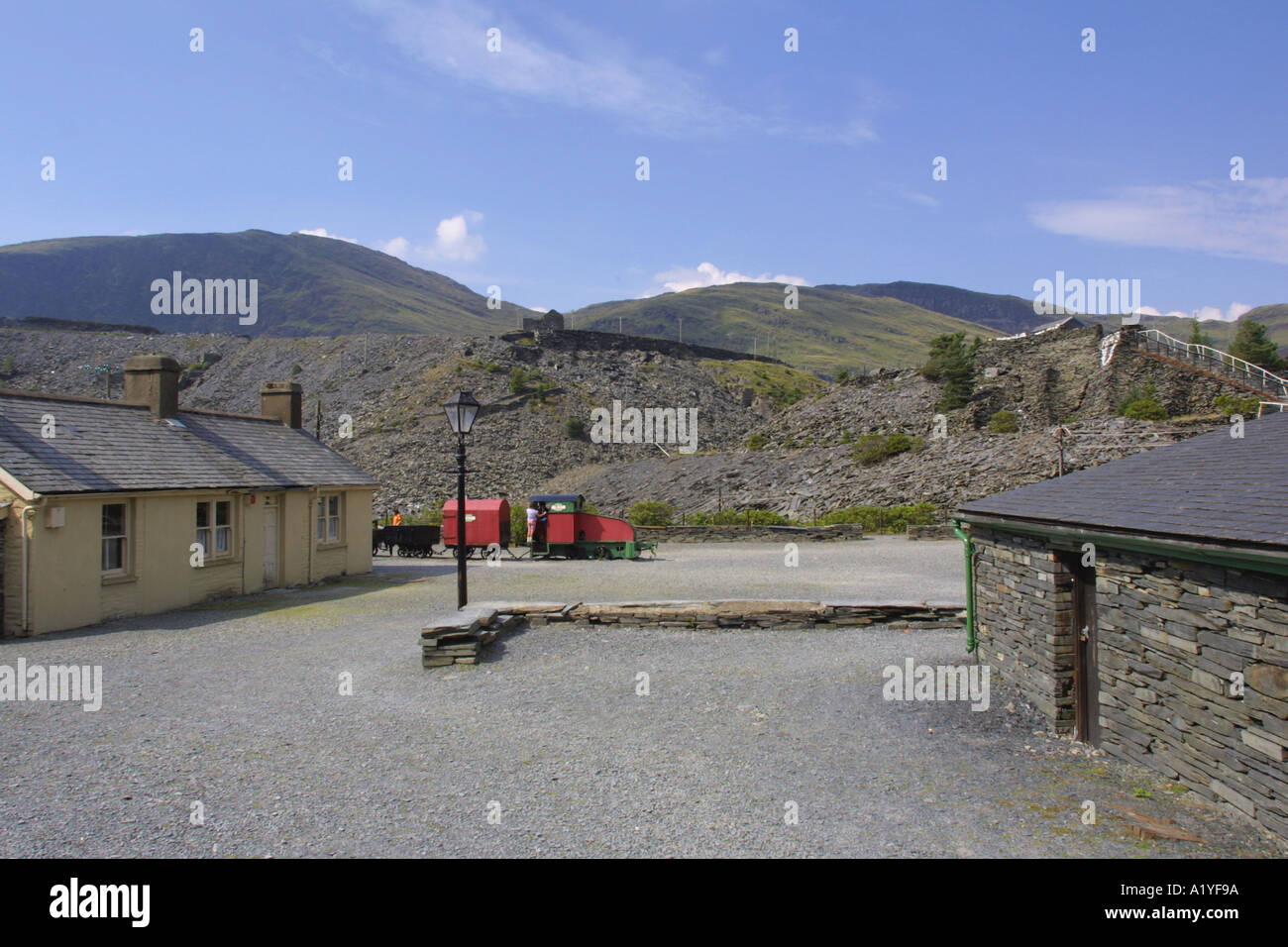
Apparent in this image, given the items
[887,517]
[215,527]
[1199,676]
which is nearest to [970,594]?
[1199,676]

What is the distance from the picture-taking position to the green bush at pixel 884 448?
41.1 meters

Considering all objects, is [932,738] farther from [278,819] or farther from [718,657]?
[278,819]

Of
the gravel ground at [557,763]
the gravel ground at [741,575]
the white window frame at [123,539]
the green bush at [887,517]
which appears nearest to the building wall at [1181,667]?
→ the gravel ground at [557,763]

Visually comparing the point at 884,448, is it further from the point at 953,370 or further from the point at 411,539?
the point at 411,539

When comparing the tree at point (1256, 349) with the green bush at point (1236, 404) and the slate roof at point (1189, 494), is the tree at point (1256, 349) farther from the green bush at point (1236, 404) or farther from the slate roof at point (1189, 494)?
the slate roof at point (1189, 494)

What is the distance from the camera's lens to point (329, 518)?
21516 millimetres

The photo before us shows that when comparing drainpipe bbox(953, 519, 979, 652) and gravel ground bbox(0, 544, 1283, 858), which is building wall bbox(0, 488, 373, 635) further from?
drainpipe bbox(953, 519, 979, 652)

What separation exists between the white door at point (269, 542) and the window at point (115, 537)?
12.7 feet

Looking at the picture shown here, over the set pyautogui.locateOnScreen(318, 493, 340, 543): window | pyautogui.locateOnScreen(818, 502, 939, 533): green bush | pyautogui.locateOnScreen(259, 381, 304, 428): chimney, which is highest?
pyautogui.locateOnScreen(259, 381, 304, 428): chimney

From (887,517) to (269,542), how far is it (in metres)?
23.7

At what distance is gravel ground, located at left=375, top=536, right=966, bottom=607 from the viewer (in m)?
17.0

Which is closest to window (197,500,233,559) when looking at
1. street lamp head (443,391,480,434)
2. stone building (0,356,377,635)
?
stone building (0,356,377,635)

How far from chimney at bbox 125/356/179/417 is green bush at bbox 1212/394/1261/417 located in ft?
134
